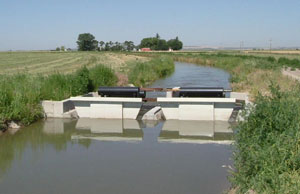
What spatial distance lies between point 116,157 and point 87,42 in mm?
151484

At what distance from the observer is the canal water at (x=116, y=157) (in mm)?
6520

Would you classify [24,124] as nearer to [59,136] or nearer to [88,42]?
[59,136]

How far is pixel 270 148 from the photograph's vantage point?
181 inches

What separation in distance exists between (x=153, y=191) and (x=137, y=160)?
1800 mm

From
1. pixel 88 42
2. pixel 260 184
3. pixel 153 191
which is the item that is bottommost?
pixel 153 191

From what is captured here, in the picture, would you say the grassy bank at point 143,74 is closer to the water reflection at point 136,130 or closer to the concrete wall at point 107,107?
the concrete wall at point 107,107

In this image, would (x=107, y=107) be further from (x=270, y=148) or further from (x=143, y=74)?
(x=143, y=74)

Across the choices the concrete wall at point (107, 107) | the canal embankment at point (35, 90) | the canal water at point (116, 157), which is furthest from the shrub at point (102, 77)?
the canal water at point (116, 157)

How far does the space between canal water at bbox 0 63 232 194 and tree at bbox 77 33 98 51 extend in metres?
147

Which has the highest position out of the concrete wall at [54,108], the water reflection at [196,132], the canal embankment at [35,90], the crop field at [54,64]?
the crop field at [54,64]

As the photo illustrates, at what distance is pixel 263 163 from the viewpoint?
455cm

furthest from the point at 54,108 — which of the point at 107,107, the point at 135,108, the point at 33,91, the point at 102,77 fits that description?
the point at 102,77

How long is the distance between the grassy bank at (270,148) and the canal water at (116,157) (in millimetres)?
1337

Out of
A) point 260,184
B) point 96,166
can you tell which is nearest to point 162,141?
point 96,166
